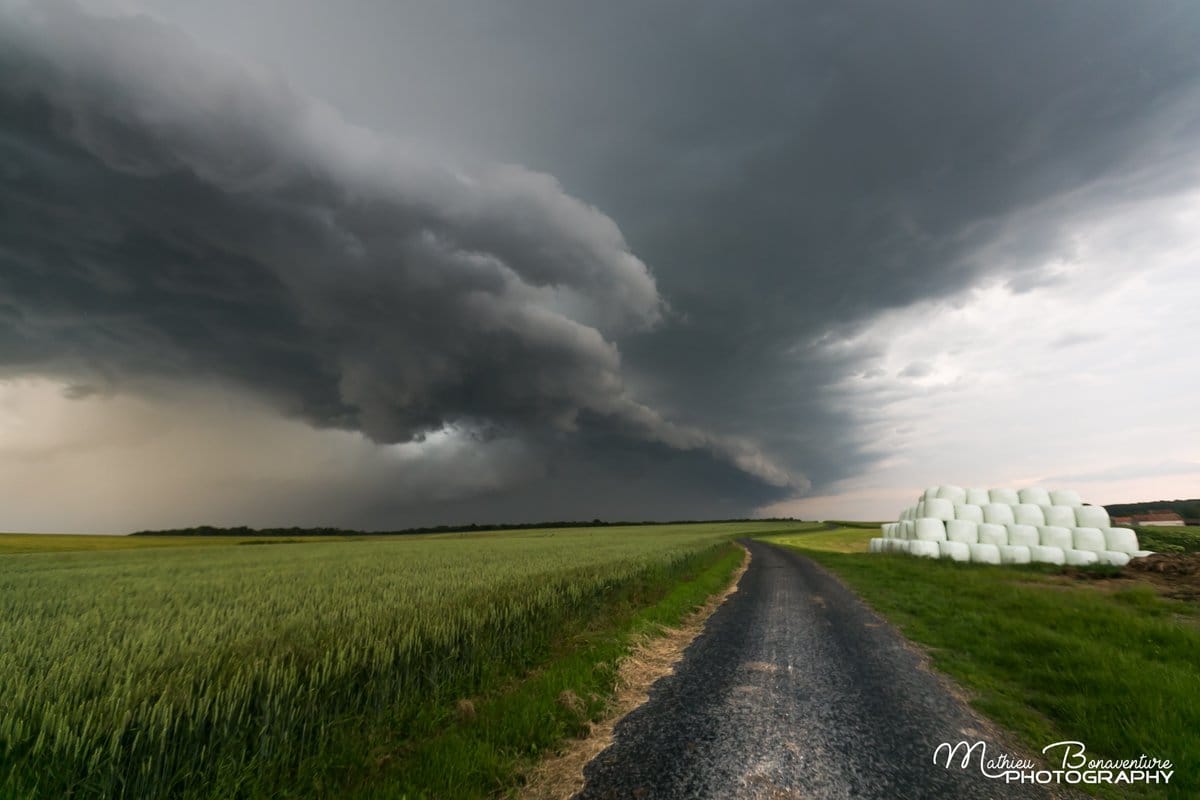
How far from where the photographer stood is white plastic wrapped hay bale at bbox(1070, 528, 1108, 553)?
1114 inches

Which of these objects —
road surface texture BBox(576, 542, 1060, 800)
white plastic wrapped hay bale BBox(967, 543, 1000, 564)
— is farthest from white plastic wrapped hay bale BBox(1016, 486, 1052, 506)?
road surface texture BBox(576, 542, 1060, 800)

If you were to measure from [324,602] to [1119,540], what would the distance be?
41543 millimetres

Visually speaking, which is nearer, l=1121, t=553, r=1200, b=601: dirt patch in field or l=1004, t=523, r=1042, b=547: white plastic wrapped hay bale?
l=1121, t=553, r=1200, b=601: dirt patch in field

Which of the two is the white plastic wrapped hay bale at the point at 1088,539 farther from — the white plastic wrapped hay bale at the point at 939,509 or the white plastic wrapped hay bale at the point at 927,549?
the white plastic wrapped hay bale at the point at 927,549

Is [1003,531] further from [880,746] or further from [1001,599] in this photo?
[880,746]

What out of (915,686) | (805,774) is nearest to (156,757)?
(805,774)

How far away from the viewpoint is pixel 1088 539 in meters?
28.7

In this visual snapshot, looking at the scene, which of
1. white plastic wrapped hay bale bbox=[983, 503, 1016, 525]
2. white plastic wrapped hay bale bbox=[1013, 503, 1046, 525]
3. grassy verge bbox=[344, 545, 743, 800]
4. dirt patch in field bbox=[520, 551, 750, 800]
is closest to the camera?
grassy verge bbox=[344, 545, 743, 800]

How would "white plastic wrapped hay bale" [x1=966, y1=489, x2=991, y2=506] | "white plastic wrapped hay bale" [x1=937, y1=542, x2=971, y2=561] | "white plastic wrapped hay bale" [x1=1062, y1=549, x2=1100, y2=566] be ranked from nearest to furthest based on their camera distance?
"white plastic wrapped hay bale" [x1=1062, y1=549, x2=1100, y2=566]
"white plastic wrapped hay bale" [x1=937, y1=542, x2=971, y2=561]
"white plastic wrapped hay bale" [x1=966, y1=489, x2=991, y2=506]

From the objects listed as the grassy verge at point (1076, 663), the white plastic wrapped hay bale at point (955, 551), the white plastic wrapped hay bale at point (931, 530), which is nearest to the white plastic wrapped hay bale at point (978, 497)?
the white plastic wrapped hay bale at point (931, 530)

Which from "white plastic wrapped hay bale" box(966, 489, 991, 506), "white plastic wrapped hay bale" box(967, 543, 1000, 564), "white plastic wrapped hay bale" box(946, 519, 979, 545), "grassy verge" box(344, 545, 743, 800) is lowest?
"white plastic wrapped hay bale" box(967, 543, 1000, 564)

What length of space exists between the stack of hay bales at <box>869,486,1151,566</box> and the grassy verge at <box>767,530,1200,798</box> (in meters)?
14.9

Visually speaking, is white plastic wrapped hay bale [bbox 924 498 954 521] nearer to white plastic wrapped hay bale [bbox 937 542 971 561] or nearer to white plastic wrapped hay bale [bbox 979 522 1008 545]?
white plastic wrapped hay bale [bbox 979 522 1008 545]

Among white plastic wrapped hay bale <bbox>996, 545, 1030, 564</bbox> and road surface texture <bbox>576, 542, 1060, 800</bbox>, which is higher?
road surface texture <bbox>576, 542, 1060, 800</bbox>
